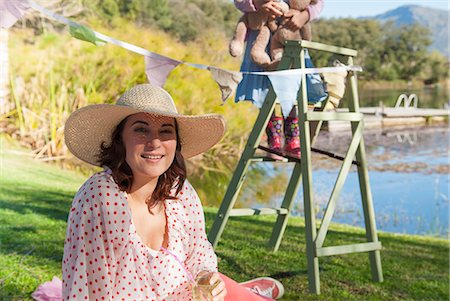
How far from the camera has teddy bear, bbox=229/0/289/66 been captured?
10.5 feet

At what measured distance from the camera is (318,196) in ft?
26.9

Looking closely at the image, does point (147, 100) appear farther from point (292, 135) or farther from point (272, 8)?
point (292, 135)

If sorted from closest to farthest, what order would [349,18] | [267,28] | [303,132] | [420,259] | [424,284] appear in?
[303,132]
[267,28]
[424,284]
[420,259]
[349,18]

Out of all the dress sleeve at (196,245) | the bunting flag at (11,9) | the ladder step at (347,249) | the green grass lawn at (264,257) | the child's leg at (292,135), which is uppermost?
the bunting flag at (11,9)

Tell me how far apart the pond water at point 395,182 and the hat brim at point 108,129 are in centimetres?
513

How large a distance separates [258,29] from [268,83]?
27 centimetres

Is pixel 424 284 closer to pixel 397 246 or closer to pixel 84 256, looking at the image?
pixel 397 246

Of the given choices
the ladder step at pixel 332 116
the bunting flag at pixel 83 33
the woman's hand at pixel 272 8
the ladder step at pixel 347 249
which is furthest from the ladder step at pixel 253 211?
the bunting flag at pixel 83 33

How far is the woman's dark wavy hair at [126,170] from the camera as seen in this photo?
72.1 inches

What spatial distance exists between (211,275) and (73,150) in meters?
0.56

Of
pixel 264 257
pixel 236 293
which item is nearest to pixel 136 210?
pixel 236 293

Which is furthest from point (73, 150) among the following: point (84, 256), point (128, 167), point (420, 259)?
point (420, 259)

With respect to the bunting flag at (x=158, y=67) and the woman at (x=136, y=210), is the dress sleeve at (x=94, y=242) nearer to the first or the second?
the woman at (x=136, y=210)

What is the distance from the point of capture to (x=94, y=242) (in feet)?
5.68
